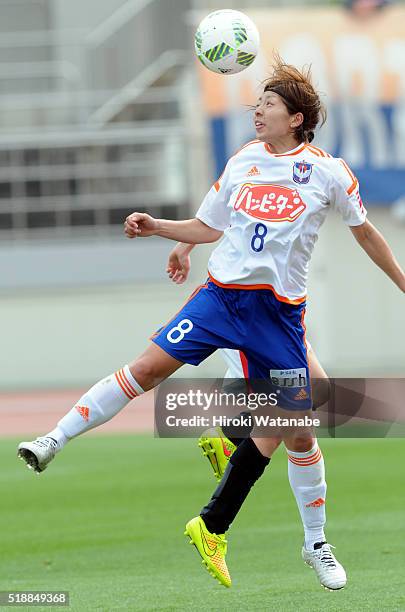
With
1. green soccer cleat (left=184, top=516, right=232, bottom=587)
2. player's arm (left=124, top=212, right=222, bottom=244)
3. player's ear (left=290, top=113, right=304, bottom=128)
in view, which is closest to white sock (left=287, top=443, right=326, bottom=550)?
green soccer cleat (left=184, top=516, right=232, bottom=587)

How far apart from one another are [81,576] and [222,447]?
1516mm

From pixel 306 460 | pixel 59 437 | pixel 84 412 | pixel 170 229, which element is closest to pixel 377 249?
pixel 170 229

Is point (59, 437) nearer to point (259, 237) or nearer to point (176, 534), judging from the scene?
point (259, 237)

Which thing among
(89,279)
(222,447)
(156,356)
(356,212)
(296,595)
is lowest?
(89,279)

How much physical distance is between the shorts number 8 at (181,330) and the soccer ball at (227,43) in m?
1.33

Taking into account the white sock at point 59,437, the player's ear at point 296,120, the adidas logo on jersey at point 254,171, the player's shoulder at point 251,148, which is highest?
the player's ear at point 296,120

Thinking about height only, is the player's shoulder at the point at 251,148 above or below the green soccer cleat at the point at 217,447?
above

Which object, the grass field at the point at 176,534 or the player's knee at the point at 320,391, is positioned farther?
the grass field at the point at 176,534

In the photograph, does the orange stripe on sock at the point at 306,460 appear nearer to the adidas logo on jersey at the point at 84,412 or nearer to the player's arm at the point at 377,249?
the player's arm at the point at 377,249

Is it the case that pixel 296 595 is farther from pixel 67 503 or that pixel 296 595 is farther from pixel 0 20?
pixel 0 20

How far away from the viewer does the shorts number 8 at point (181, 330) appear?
20.5 feet

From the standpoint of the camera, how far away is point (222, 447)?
285 inches

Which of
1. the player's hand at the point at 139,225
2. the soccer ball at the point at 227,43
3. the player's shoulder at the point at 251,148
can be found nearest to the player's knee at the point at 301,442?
the player's hand at the point at 139,225

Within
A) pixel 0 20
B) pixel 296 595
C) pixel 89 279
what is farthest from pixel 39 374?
pixel 296 595
